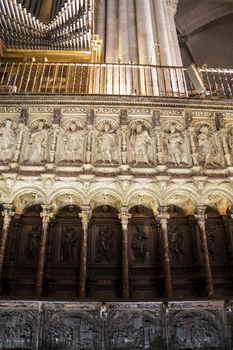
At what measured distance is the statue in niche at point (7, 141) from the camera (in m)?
7.41

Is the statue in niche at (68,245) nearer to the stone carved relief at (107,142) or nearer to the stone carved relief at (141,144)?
the stone carved relief at (107,142)

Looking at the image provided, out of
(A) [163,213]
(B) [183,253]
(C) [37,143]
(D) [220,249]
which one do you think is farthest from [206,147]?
(C) [37,143]

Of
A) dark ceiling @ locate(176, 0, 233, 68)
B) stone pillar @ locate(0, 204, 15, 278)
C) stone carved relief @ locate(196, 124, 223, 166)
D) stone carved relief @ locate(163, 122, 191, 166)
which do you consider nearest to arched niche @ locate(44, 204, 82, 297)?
stone pillar @ locate(0, 204, 15, 278)

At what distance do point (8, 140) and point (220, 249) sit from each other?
17.2 ft

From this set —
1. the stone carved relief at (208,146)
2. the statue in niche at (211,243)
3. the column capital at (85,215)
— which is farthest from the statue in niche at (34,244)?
the stone carved relief at (208,146)

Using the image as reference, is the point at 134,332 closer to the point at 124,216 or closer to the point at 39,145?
the point at 124,216

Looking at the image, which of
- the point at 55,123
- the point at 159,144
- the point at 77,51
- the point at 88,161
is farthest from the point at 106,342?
the point at 77,51

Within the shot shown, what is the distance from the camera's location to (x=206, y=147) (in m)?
7.71

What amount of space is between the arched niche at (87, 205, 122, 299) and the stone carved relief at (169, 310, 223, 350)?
1.91 meters

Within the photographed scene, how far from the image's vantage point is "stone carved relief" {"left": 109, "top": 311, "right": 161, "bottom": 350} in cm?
525

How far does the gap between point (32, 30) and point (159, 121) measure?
5918 mm

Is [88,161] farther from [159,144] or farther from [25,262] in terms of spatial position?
[25,262]

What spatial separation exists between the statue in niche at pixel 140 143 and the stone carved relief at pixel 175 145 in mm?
A: 397

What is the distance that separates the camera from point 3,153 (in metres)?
7.44
